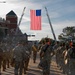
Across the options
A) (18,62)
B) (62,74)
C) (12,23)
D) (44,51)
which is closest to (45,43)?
(44,51)

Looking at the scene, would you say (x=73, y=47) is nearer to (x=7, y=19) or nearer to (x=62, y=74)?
(x=62, y=74)

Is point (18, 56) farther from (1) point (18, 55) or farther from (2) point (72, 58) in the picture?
(2) point (72, 58)

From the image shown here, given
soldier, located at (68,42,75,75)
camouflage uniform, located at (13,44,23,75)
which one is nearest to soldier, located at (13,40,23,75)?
camouflage uniform, located at (13,44,23,75)

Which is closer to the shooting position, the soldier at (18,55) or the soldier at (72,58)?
the soldier at (72,58)

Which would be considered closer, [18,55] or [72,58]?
[72,58]

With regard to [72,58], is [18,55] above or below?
above

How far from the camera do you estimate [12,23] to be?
128 metres

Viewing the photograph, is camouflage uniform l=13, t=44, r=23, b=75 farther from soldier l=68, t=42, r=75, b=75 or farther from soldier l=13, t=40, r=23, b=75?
soldier l=68, t=42, r=75, b=75

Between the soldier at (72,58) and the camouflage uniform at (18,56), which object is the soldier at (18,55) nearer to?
the camouflage uniform at (18,56)

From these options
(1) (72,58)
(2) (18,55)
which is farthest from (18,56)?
(1) (72,58)

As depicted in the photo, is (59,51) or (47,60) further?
(59,51)

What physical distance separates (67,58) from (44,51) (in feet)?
3.39

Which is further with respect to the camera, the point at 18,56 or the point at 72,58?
the point at 18,56

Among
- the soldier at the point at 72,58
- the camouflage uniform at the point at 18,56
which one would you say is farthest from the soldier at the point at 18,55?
the soldier at the point at 72,58
